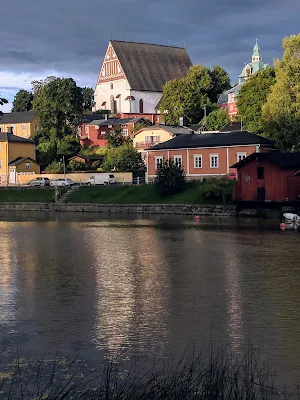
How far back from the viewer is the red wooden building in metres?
63.8

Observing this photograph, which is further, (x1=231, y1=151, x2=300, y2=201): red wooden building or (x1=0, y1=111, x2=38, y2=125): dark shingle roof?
(x1=0, y1=111, x2=38, y2=125): dark shingle roof

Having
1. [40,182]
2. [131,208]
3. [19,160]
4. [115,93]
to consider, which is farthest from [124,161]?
[115,93]

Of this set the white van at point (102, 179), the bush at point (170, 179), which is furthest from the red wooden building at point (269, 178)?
the white van at point (102, 179)

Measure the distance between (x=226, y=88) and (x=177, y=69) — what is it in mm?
25431

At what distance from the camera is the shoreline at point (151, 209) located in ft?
212

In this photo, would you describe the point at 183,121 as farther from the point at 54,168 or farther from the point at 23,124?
the point at 23,124

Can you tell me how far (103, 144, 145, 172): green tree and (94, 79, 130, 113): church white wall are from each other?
5030cm

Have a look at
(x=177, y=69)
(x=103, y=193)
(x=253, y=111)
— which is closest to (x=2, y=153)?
(x=103, y=193)

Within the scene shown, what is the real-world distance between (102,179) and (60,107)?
27755 mm

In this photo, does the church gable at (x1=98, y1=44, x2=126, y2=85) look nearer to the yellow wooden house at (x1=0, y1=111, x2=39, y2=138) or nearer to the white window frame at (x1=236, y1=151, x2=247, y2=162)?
the yellow wooden house at (x1=0, y1=111, x2=39, y2=138)

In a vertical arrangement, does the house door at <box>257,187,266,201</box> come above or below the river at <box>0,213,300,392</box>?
above

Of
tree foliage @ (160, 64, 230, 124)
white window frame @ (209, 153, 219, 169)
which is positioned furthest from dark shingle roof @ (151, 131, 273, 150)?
tree foliage @ (160, 64, 230, 124)

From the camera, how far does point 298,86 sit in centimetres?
7125

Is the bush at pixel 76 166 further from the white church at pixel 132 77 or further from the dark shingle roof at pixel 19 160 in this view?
the white church at pixel 132 77
